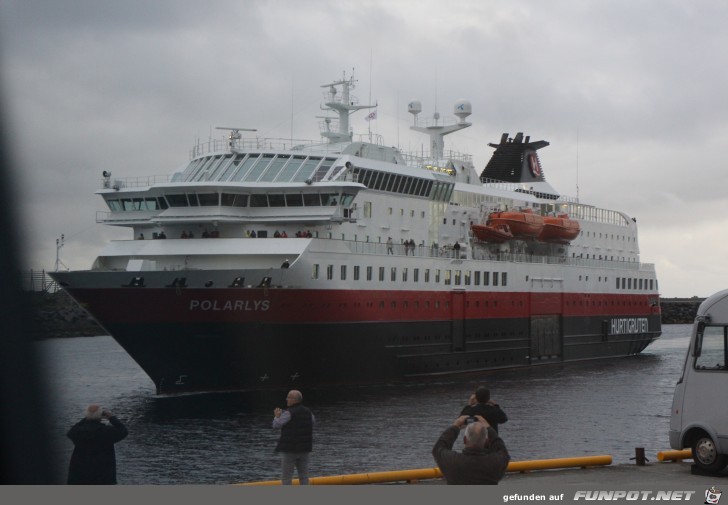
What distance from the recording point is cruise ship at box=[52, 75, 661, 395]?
3117 cm

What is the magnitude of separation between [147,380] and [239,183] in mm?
11565

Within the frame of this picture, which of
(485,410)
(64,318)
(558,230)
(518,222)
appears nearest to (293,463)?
(485,410)

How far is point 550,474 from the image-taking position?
14.6 metres

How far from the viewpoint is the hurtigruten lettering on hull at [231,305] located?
30.7 m

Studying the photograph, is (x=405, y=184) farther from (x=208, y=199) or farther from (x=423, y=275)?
(x=208, y=199)

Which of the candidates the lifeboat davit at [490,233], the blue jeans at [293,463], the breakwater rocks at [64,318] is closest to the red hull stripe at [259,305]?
the lifeboat davit at [490,233]

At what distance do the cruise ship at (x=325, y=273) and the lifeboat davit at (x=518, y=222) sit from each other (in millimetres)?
92

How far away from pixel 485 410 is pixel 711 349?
416 cm

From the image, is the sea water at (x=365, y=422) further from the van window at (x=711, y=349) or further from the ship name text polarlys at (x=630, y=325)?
the ship name text polarlys at (x=630, y=325)

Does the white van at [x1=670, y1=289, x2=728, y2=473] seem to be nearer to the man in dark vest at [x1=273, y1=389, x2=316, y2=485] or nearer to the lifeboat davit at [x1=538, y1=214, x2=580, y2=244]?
the man in dark vest at [x1=273, y1=389, x2=316, y2=485]

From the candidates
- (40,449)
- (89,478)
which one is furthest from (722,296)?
(40,449)

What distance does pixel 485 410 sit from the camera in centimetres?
1227

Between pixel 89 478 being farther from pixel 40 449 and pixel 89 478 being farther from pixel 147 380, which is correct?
pixel 147 380

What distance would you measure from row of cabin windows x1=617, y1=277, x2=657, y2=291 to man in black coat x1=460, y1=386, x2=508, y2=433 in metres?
43.1
